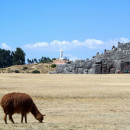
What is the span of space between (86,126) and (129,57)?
40.7m

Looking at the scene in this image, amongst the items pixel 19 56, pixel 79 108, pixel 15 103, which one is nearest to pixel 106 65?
pixel 79 108

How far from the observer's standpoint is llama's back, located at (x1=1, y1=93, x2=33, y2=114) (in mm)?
13480

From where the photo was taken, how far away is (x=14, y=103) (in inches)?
533

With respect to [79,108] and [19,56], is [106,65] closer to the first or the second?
[79,108]

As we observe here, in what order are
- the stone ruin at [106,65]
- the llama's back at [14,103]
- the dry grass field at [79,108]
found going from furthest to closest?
the stone ruin at [106,65], the dry grass field at [79,108], the llama's back at [14,103]

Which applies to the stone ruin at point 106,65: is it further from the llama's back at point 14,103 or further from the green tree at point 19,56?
the green tree at point 19,56

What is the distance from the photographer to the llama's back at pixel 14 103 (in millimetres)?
13480

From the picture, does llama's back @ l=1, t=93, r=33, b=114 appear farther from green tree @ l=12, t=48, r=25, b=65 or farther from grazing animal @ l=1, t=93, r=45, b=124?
green tree @ l=12, t=48, r=25, b=65

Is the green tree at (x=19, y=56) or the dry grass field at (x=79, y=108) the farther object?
the green tree at (x=19, y=56)

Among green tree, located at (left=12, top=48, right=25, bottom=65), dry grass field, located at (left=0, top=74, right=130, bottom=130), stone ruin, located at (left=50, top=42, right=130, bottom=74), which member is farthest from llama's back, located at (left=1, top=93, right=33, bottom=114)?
green tree, located at (left=12, top=48, right=25, bottom=65)

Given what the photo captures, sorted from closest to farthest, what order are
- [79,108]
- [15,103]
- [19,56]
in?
[15,103] → [79,108] → [19,56]

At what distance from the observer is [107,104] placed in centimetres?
2295

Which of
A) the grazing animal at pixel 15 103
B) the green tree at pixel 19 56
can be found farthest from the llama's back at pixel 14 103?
the green tree at pixel 19 56

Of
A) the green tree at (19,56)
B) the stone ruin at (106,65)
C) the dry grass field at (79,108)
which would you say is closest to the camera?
the dry grass field at (79,108)
